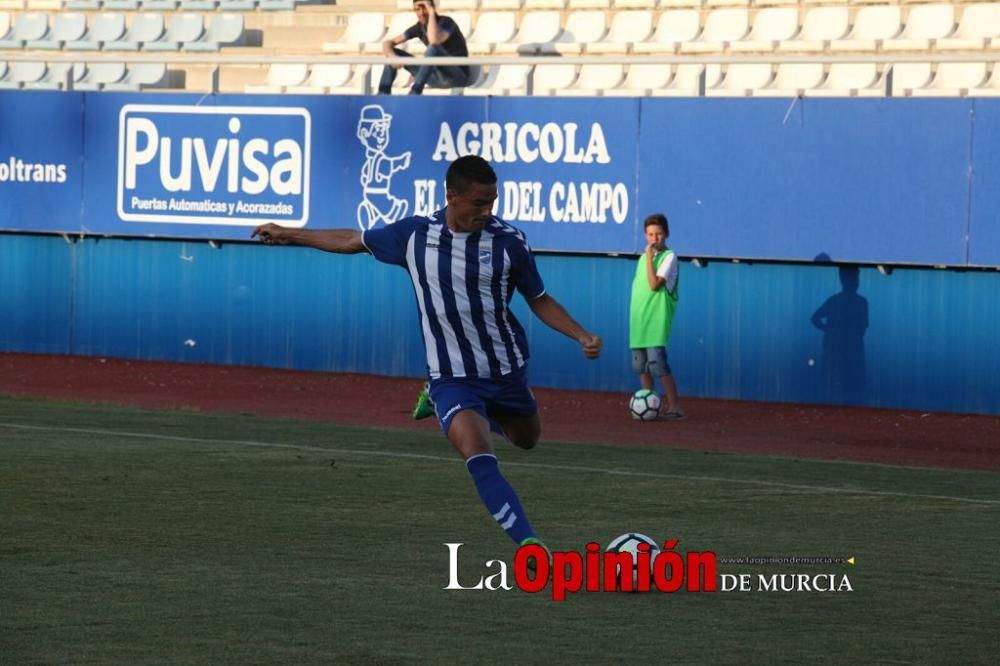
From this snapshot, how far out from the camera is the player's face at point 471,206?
9.62 metres

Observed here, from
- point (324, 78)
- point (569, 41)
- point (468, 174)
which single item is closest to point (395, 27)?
point (324, 78)

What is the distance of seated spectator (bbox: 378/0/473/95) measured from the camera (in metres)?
22.5

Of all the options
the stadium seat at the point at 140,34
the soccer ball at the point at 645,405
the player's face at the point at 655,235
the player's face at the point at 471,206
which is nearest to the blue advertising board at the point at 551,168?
the player's face at the point at 655,235

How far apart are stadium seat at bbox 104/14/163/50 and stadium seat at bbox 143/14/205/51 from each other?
0.47 ft

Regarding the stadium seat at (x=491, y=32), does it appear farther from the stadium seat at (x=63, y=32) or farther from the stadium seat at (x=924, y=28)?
the stadium seat at (x=63, y=32)

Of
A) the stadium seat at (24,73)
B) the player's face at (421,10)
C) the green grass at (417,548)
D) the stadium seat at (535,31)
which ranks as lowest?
the green grass at (417,548)

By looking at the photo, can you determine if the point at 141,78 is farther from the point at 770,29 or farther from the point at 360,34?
the point at 770,29

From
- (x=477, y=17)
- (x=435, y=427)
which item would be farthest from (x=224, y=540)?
(x=477, y=17)

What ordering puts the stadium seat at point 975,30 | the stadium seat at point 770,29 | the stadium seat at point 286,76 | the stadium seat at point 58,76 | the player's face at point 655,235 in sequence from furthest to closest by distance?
1. the stadium seat at point 286,76
2. the stadium seat at point 58,76
3. the stadium seat at point 770,29
4. the stadium seat at point 975,30
5. the player's face at point 655,235

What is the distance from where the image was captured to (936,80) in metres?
21.0

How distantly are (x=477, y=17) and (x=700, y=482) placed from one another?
1369 centimetres

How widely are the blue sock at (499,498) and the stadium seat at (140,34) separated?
2111 centimetres

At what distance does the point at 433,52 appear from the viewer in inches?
893

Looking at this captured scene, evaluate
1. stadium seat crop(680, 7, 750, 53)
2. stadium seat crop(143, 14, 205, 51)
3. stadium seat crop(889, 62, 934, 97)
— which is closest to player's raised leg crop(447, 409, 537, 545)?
stadium seat crop(889, 62, 934, 97)
